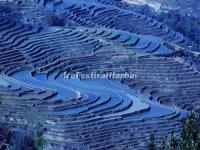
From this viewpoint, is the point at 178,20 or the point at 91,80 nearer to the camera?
the point at 91,80

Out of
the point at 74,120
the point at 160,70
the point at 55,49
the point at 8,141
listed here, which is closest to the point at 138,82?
the point at 160,70

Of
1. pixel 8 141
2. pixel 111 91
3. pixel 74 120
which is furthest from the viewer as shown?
pixel 111 91

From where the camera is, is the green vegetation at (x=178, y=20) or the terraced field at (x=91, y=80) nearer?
the terraced field at (x=91, y=80)

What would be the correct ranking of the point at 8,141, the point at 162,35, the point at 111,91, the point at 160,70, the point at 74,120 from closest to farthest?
the point at 8,141 < the point at 74,120 < the point at 111,91 < the point at 160,70 < the point at 162,35

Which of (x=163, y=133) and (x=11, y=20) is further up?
(x=11, y=20)

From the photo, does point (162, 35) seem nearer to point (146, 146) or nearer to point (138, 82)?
point (138, 82)

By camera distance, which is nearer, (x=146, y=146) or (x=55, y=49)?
(x=146, y=146)

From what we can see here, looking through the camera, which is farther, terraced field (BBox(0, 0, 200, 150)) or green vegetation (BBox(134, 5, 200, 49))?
green vegetation (BBox(134, 5, 200, 49))

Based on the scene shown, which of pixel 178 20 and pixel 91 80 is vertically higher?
pixel 178 20
